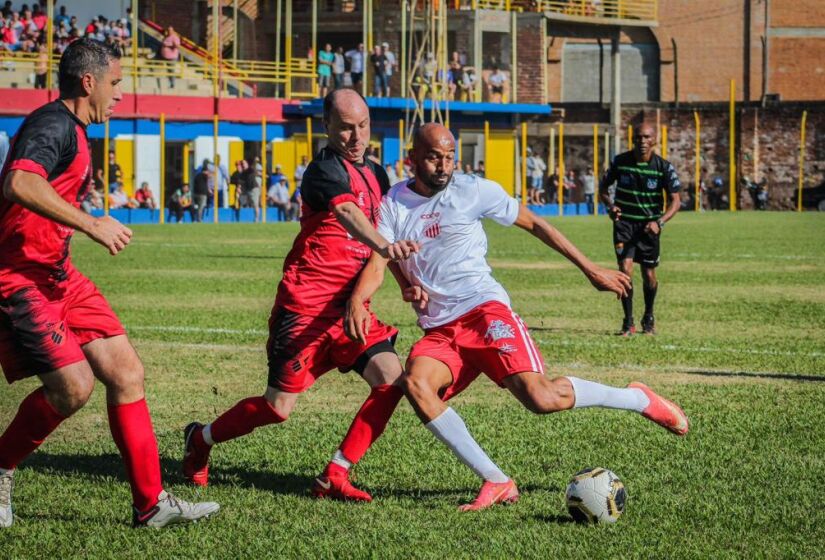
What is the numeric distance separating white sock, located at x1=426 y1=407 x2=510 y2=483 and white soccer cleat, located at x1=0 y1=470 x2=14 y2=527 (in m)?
1.90

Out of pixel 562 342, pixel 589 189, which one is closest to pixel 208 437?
pixel 562 342

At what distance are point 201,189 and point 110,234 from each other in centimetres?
3689

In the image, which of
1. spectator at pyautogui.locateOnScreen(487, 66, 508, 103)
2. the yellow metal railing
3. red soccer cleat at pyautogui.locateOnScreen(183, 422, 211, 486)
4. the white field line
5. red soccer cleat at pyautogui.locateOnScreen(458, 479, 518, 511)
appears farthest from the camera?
spectator at pyautogui.locateOnScreen(487, 66, 508, 103)

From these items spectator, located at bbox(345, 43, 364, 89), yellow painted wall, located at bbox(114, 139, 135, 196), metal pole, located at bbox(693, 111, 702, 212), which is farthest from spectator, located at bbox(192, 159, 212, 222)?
metal pole, located at bbox(693, 111, 702, 212)

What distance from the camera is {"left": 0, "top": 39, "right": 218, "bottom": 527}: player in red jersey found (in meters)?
5.69

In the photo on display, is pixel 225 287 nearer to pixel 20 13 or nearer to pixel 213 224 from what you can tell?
pixel 213 224

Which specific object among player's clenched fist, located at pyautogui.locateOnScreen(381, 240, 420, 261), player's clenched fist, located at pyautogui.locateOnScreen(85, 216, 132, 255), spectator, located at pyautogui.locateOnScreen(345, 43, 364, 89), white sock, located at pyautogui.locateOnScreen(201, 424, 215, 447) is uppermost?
spectator, located at pyautogui.locateOnScreen(345, 43, 364, 89)

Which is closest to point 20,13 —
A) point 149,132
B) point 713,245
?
point 149,132

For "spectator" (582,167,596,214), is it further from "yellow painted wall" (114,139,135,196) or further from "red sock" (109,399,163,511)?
"red sock" (109,399,163,511)

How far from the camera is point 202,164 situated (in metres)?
42.5

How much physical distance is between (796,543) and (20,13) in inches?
1650

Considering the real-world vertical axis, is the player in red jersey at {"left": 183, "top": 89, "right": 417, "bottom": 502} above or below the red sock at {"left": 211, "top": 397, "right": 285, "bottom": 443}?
above

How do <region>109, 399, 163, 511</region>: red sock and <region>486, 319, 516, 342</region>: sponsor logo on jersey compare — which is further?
<region>486, 319, 516, 342</region>: sponsor logo on jersey

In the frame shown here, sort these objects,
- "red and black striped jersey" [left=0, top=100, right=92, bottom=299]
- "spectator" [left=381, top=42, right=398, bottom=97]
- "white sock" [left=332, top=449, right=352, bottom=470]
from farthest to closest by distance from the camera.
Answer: "spectator" [left=381, top=42, right=398, bottom=97]
"white sock" [left=332, top=449, right=352, bottom=470]
"red and black striped jersey" [left=0, top=100, right=92, bottom=299]
